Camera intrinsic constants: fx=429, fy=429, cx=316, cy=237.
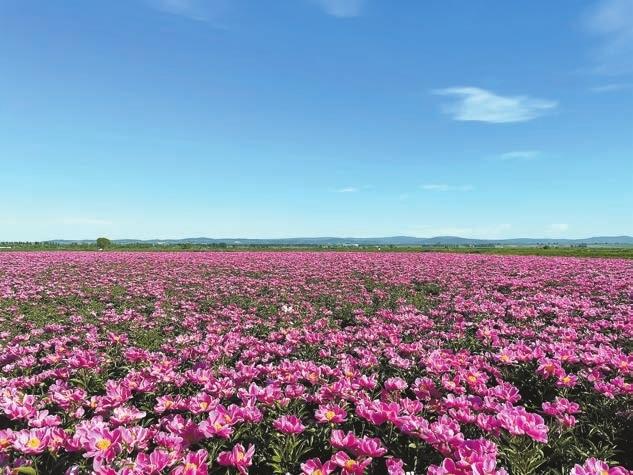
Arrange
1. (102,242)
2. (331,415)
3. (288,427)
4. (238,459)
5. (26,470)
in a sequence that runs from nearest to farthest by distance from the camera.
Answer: (26,470), (238,459), (288,427), (331,415), (102,242)

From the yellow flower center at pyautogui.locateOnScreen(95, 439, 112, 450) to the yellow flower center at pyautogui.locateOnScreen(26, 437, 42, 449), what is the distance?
15.2 inches

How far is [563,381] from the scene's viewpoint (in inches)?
153

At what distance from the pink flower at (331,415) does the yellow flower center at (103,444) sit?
1.33 m

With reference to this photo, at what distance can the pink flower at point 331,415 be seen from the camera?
2.99m

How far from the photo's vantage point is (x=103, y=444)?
2.43 meters

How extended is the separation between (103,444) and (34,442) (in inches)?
18.0

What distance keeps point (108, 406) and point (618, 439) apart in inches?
159

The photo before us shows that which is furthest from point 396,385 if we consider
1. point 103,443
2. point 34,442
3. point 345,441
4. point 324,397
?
point 34,442

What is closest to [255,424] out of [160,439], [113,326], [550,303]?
[160,439]

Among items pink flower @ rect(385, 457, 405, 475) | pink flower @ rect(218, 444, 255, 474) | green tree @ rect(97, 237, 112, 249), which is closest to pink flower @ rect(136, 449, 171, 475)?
pink flower @ rect(218, 444, 255, 474)

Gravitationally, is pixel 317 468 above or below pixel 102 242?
below

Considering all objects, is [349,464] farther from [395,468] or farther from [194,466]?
[194,466]

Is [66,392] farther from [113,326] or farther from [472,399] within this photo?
[113,326]

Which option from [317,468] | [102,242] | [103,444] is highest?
[102,242]
